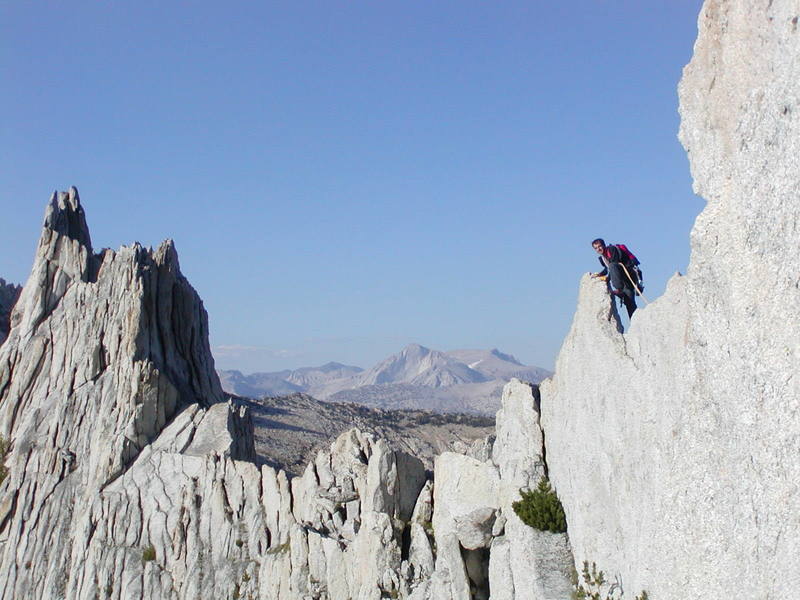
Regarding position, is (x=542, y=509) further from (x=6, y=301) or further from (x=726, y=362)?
(x=6, y=301)

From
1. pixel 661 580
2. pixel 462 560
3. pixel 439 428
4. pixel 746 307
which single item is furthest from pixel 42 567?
pixel 439 428

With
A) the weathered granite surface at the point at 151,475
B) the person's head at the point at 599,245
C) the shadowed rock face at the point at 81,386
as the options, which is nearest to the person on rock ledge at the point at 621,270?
the person's head at the point at 599,245

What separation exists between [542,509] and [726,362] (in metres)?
10.3

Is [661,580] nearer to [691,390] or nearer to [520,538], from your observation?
[691,390]

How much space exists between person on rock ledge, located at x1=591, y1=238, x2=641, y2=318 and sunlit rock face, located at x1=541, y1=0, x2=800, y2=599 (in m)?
1.92

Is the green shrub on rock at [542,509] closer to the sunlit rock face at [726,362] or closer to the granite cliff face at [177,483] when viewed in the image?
the granite cliff face at [177,483]

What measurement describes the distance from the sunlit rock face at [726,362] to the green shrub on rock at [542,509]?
3454 mm

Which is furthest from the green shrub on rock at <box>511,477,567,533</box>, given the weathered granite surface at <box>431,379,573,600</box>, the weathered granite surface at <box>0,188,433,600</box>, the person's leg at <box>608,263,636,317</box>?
the person's leg at <box>608,263,636,317</box>

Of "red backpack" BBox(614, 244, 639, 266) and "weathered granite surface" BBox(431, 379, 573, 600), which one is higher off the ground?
"red backpack" BBox(614, 244, 639, 266)

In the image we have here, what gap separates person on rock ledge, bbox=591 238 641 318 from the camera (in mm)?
21422

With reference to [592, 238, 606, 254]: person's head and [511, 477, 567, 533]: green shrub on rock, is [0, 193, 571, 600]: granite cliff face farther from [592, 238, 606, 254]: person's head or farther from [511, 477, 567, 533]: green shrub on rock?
[592, 238, 606, 254]: person's head

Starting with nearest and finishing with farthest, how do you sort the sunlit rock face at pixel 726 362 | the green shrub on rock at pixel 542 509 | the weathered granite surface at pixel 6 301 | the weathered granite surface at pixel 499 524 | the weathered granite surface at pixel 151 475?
1. the sunlit rock face at pixel 726 362
2. the weathered granite surface at pixel 499 524
3. the green shrub on rock at pixel 542 509
4. the weathered granite surface at pixel 151 475
5. the weathered granite surface at pixel 6 301

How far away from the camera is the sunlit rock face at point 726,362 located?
44.3 feet

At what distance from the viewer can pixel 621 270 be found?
2166 centimetres
